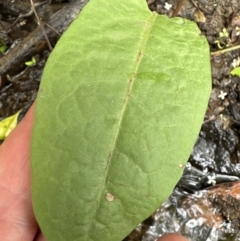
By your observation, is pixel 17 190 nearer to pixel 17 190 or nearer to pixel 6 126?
pixel 17 190

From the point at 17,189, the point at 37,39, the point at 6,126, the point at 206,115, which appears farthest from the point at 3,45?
the point at 206,115

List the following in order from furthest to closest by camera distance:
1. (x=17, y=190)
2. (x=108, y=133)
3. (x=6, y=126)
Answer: (x=6, y=126), (x=17, y=190), (x=108, y=133)

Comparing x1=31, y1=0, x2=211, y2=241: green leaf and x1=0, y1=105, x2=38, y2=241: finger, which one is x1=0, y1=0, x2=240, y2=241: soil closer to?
x1=0, y1=105, x2=38, y2=241: finger

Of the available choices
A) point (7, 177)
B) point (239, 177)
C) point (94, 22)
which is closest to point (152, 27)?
point (94, 22)

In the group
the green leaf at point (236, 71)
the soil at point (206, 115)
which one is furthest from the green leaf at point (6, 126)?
the green leaf at point (236, 71)

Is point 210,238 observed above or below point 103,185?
below

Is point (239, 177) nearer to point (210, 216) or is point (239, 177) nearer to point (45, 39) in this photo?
point (210, 216)
